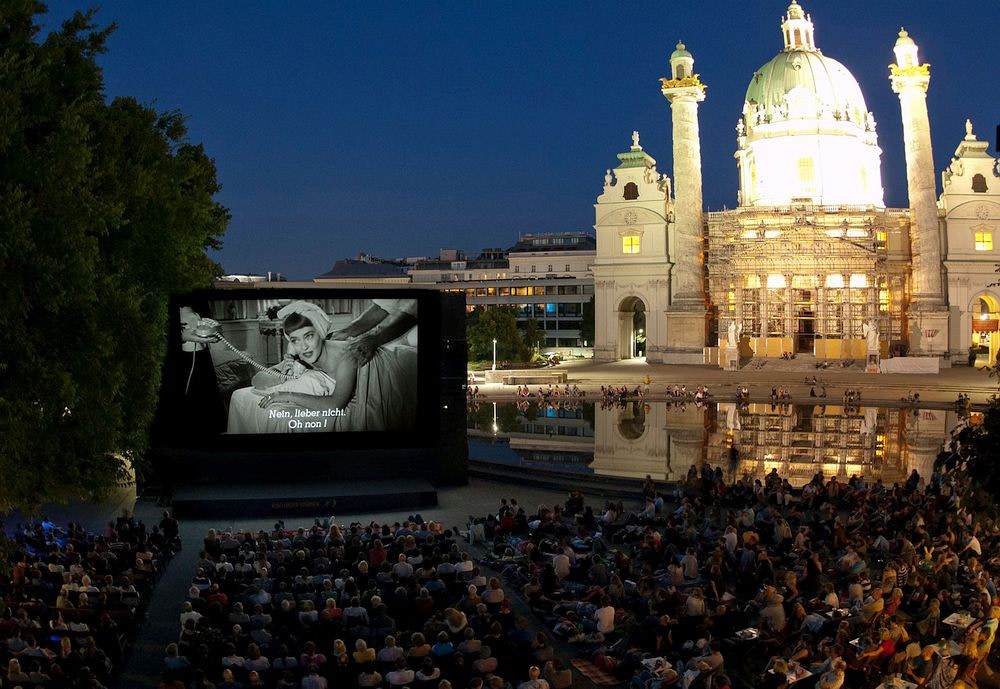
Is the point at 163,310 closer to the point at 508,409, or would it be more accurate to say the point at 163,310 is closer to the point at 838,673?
the point at 838,673

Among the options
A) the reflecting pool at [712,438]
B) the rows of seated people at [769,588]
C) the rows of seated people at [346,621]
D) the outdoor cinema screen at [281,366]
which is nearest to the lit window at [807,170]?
the reflecting pool at [712,438]

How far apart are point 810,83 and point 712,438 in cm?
5310

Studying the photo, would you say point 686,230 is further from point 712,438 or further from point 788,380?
point 712,438

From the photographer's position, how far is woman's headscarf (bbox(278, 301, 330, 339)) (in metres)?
24.1

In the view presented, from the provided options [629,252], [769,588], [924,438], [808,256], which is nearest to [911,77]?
[808,256]

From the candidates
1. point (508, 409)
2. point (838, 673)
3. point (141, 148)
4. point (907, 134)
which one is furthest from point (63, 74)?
point (907, 134)

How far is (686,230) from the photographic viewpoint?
71.1 m

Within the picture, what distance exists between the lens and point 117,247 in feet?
55.3

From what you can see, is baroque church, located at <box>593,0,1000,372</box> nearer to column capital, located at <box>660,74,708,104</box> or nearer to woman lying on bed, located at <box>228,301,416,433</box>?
column capital, located at <box>660,74,708,104</box>

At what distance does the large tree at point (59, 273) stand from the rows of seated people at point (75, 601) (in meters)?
1.45

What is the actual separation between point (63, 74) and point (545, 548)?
1126 cm

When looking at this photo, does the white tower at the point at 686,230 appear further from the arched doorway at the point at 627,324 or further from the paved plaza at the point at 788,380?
the arched doorway at the point at 627,324

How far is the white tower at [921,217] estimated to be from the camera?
6681 centimetres

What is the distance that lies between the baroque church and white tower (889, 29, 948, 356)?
10 cm
